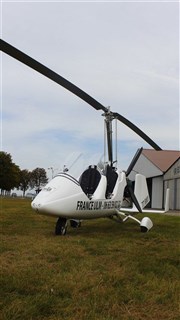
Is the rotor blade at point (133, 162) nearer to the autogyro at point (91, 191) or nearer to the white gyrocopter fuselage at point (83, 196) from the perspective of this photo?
the autogyro at point (91, 191)

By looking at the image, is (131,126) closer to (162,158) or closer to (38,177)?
(162,158)

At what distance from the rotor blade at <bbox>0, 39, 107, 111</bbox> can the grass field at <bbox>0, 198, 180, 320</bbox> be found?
2998 mm

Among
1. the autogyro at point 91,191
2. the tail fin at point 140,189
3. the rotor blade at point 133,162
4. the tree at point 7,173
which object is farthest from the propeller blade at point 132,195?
the tree at point 7,173

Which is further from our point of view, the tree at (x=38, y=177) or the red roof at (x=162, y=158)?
the tree at (x=38, y=177)

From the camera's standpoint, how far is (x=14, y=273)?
188 inches

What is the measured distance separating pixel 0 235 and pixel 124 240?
2801mm

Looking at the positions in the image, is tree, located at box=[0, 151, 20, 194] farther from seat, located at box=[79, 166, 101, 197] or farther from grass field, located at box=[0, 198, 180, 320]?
grass field, located at box=[0, 198, 180, 320]

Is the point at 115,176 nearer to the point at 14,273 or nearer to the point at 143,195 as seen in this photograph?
the point at 143,195

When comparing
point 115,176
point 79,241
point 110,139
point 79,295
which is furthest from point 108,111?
point 79,295

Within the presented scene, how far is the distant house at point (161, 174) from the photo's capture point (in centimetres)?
3331

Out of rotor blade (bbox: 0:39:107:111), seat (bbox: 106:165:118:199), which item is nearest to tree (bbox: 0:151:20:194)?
seat (bbox: 106:165:118:199)

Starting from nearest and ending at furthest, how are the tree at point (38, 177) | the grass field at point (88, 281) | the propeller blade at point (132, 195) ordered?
the grass field at point (88, 281) → the propeller blade at point (132, 195) → the tree at point (38, 177)

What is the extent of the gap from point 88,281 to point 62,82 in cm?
389

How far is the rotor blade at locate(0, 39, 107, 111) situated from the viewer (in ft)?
17.4
